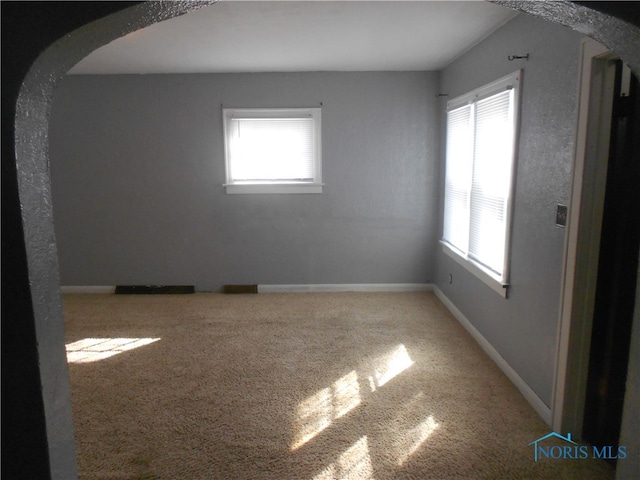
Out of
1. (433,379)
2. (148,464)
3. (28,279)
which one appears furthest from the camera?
(433,379)

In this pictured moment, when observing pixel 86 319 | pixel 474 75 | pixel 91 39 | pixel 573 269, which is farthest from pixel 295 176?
pixel 91 39

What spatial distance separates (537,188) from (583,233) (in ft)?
1.66

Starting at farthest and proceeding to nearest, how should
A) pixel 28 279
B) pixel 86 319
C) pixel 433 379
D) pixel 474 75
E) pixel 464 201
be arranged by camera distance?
1. pixel 86 319
2. pixel 464 201
3. pixel 474 75
4. pixel 433 379
5. pixel 28 279

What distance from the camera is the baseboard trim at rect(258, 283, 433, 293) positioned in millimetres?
4910

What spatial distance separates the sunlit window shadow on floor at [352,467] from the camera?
6.63 ft

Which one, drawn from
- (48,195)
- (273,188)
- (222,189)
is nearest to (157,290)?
(222,189)

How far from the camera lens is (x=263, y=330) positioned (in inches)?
151

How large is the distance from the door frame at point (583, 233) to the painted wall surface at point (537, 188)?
0.10 m

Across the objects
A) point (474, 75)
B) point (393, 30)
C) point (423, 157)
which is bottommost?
point (423, 157)

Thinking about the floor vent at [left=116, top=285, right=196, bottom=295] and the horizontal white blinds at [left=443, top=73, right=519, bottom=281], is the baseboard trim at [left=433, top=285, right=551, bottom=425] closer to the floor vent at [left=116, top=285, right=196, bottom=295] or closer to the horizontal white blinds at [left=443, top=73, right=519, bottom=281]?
the horizontal white blinds at [left=443, top=73, right=519, bottom=281]

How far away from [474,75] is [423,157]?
1.26 m

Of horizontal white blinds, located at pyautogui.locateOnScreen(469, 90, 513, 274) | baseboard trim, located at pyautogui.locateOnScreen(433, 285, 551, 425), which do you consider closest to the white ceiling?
horizontal white blinds, located at pyautogui.locateOnScreen(469, 90, 513, 274)

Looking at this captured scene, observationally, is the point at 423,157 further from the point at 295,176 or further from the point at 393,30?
the point at 393,30

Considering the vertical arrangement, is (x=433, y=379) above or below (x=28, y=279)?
below
